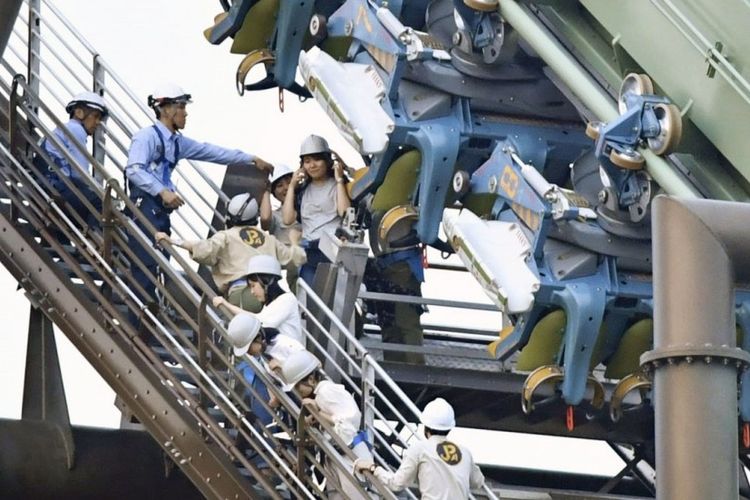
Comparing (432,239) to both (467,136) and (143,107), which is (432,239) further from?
(143,107)

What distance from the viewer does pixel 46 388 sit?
18094mm

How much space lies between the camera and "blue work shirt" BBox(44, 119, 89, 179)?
17.1 metres

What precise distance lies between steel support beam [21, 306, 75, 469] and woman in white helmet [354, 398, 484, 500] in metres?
4.01

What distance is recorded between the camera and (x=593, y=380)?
1723cm

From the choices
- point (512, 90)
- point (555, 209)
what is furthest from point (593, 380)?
point (512, 90)

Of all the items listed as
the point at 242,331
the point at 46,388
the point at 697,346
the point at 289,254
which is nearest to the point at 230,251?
the point at 289,254

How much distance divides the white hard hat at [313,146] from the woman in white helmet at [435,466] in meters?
3.78

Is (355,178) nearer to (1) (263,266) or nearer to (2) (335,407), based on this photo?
(1) (263,266)

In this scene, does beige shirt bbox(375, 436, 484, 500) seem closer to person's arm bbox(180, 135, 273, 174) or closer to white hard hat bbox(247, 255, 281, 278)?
white hard hat bbox(247, 255, 281, 278)

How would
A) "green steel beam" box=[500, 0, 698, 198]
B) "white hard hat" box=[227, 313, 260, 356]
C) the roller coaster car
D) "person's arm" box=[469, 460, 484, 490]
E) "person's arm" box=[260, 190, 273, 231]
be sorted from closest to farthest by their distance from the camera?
"green steel beam" box=[500, 0, 698, 198], "person's arm" box=[469, 460, 484, 490], "white hard hat" box=[227, 313, 260, 356], the roller coaster car, "person's arm" box=[260, 190, 273, 231]

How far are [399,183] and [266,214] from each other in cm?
118

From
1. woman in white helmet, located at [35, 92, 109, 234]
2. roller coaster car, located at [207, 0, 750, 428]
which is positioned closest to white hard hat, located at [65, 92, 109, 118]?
woman in white helmet, located at [35, 92, 109, 234]

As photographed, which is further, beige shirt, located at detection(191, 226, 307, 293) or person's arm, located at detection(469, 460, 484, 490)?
beige shirt, located at detection(191, 226, 307, 293)

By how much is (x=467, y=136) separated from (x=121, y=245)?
3.13 metres
